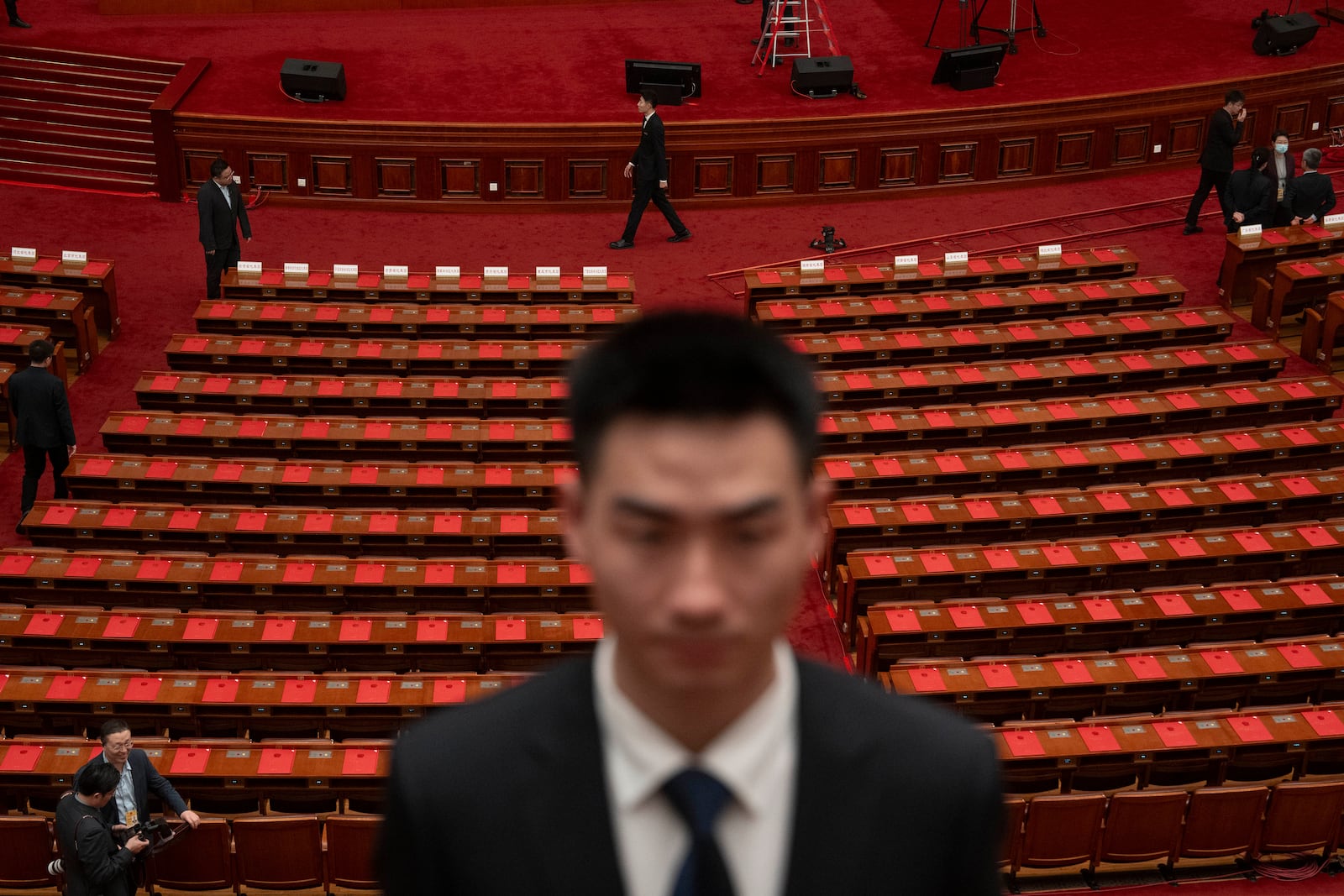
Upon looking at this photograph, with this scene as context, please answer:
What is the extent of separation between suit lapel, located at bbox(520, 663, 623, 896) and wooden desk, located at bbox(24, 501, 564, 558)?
475cm

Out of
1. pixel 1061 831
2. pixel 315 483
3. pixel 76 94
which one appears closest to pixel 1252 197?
pixel 1061 831

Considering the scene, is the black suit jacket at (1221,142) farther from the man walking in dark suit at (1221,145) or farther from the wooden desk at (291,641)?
the wooden desk at (291,641)

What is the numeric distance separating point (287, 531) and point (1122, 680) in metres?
3.15

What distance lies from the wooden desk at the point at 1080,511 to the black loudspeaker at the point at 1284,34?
17.5 feet

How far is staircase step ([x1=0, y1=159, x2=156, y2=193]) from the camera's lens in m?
9.56

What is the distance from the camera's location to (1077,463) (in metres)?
5.99

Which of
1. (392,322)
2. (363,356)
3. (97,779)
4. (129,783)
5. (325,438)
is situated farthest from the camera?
(392,322)

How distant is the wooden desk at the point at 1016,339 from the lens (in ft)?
22.9

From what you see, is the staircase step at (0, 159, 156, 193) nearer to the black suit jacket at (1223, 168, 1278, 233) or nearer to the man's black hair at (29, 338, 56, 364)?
the man's black hair at (29, 338, 56, 364)

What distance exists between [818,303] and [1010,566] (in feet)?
8.10

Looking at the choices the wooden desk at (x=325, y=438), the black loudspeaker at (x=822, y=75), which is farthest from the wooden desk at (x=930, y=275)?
the black loudspeaker at (x=822, y=75)

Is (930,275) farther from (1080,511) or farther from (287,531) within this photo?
(287,531)

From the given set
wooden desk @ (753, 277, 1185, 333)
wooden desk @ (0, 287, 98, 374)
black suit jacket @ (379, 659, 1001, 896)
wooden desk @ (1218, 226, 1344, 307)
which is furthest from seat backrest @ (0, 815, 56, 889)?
wooden desk @ (1218, 226, 1344, 307)

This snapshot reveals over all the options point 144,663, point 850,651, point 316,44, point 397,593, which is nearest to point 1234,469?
point 850,651
